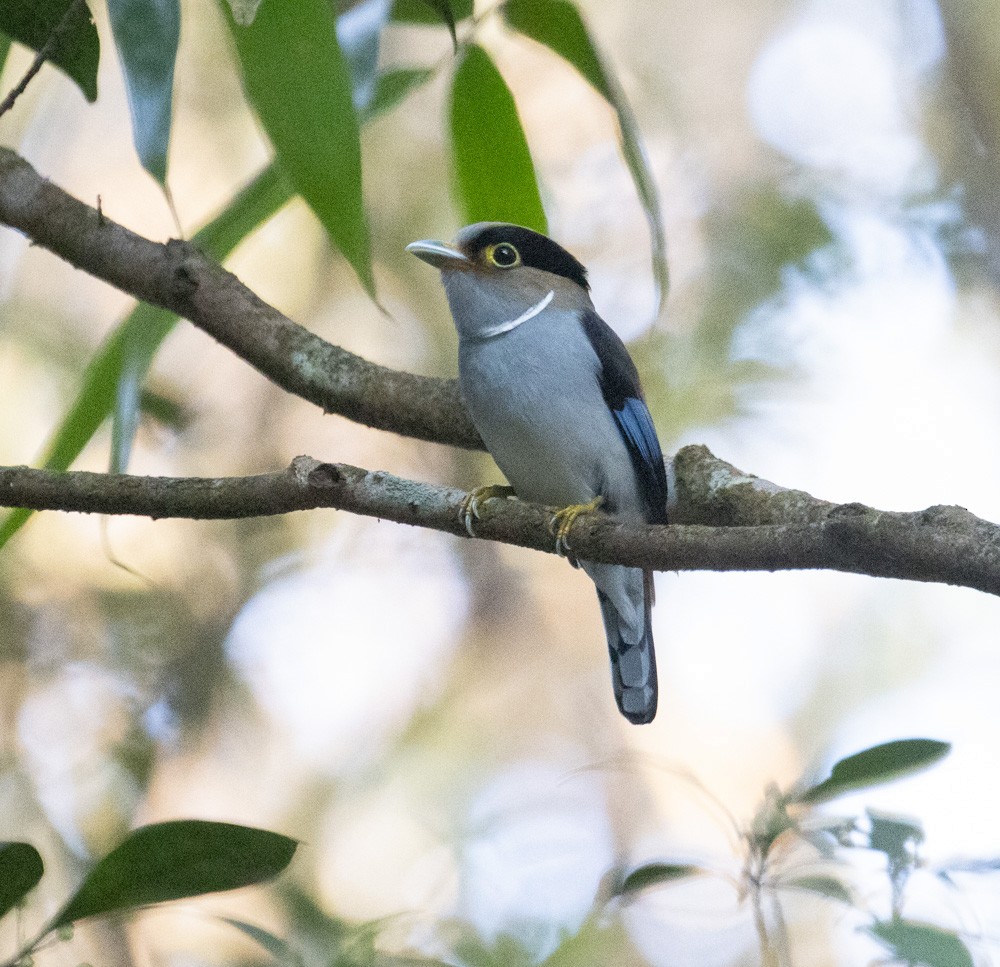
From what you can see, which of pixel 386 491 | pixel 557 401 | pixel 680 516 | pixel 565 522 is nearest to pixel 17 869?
pixel 386 491

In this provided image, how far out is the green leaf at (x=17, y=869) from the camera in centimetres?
163

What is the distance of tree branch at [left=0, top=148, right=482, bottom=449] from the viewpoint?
240 centimetres

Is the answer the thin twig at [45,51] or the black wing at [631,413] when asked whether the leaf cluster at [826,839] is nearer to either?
the black wing at [631,413]

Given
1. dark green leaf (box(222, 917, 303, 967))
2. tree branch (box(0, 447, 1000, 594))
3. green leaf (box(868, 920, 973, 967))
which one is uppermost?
tree branch (box(0, 447, 1000, 594))

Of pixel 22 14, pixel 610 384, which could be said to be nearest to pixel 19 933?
pixel 22 14

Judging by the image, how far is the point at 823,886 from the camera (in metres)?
1.87

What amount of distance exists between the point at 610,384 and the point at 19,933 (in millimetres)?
1771

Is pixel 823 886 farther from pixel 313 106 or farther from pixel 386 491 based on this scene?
pixel 313 106

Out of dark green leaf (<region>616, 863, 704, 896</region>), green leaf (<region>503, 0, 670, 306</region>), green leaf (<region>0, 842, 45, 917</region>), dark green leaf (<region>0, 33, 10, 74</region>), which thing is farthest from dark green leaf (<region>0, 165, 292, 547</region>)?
dark green leaf (<region>616, 863, 704, 896</region>)

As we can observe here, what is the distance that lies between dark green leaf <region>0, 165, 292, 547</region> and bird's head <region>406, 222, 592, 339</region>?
43cm

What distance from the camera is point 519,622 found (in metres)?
6.40

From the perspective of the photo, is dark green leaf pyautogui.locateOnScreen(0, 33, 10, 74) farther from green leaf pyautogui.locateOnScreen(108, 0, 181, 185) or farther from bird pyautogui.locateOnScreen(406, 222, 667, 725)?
bird pyautogui.locateOnScreen(406, 222, 667, 725)

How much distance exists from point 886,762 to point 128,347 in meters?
1.74

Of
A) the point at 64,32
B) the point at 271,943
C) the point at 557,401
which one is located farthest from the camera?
the point at 557,401
